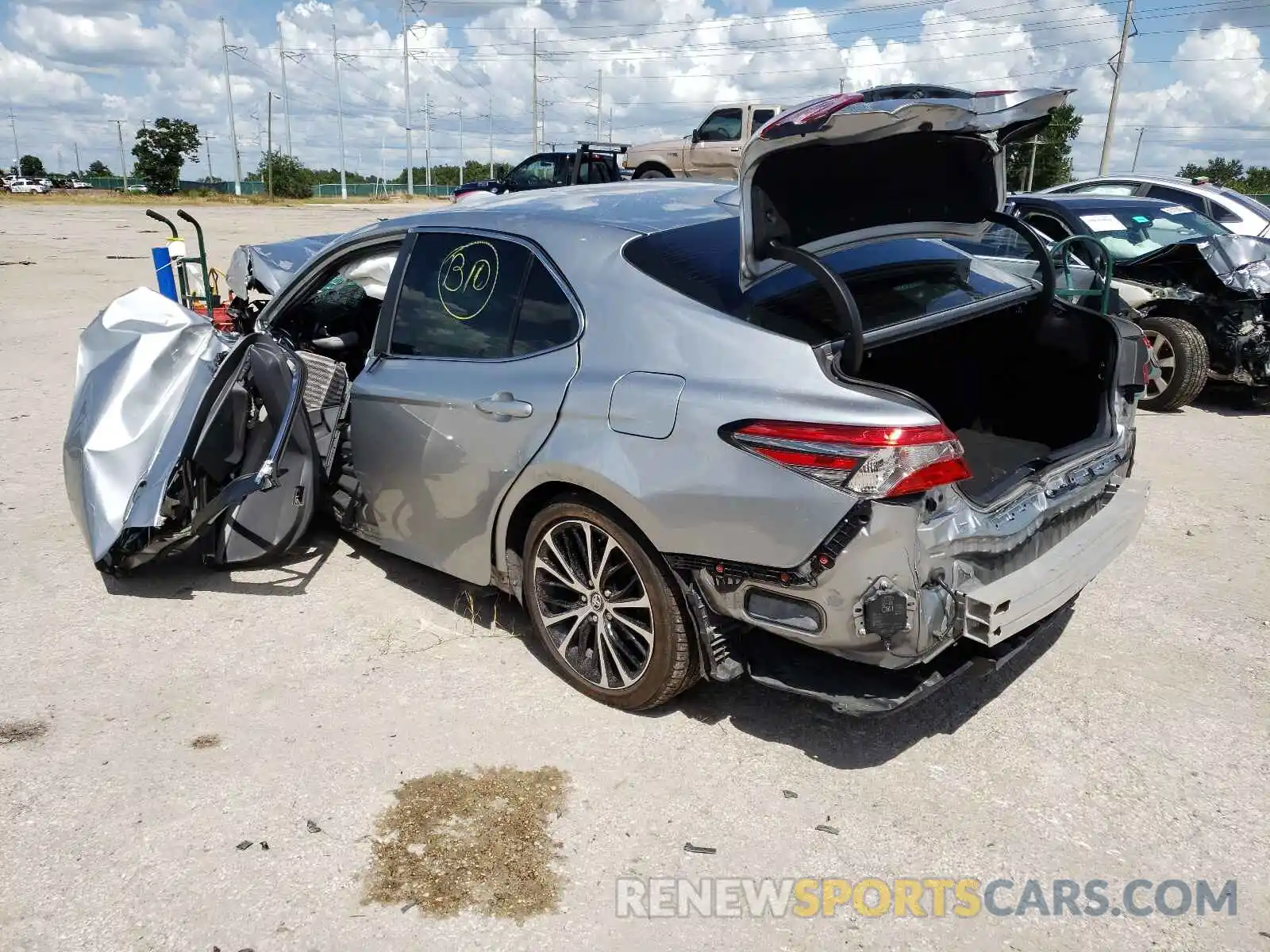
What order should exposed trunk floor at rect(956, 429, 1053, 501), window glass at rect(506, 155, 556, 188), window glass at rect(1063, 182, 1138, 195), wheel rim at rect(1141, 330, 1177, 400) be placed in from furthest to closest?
window glass at rect(506, 155, 556, 188) < window glass at rect(1063, 182, 1138, 195) < wheel rim at rect(1141, 330, 1177, 400) < exposed trunk floor at rect(956, 429, 1053, 501)

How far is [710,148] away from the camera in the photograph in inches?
854

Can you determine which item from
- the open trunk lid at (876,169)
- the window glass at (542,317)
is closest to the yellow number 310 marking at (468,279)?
the window glass at (542,317)

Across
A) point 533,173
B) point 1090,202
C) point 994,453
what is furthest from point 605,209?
point 533,173

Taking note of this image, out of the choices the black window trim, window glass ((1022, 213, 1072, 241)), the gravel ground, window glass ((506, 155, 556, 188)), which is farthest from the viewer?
window glass ((506, 155, 556, 188))

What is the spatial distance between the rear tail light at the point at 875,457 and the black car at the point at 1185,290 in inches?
240

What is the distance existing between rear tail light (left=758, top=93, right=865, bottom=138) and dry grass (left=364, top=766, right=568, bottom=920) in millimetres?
2139

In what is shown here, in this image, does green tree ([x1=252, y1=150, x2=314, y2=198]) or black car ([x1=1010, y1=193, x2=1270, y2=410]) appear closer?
Answer: black car ([x1=1010, y1=193, x2=1270, y2=410])

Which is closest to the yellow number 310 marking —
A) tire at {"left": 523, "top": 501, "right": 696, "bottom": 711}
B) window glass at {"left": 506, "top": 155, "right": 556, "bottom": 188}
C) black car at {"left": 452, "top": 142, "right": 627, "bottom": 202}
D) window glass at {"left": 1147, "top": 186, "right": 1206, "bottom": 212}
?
tire at {"left": 523, "top": 501, "right": 696, "bottom": 711}

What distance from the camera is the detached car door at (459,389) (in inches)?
139

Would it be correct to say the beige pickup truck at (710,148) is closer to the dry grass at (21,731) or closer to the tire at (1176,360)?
the tire at (1176,360)

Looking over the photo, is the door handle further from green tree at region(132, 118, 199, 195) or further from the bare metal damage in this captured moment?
green tree at region(132, 118, 199, 195)

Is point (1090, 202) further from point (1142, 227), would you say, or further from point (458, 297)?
point (458, 297)

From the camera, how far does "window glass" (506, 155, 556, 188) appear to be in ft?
76.7

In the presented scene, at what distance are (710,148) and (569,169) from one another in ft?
10.5
